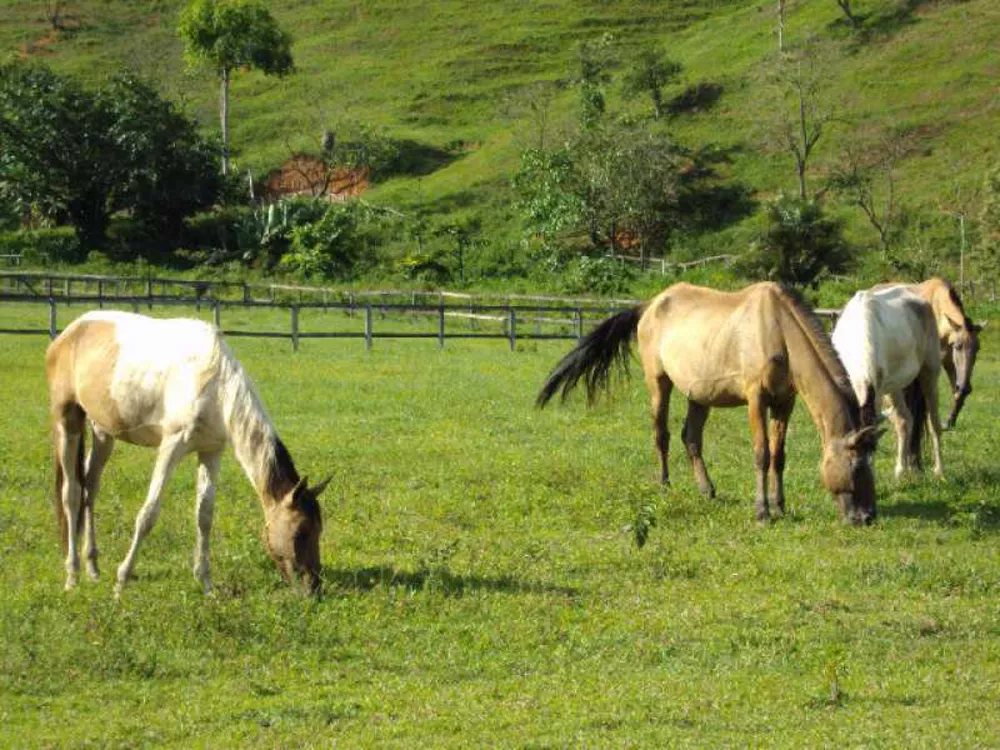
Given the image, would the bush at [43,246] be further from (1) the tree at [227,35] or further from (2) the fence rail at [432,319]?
(2) the fence rail at [432,319]

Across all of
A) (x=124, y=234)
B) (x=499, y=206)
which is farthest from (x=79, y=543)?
(x=499, y=206)

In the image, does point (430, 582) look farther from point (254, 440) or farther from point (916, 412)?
point (916, 412)

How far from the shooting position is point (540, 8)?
85250 mm

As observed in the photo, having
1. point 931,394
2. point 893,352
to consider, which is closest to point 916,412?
point 931,394

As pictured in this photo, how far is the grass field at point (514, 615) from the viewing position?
6910 mm

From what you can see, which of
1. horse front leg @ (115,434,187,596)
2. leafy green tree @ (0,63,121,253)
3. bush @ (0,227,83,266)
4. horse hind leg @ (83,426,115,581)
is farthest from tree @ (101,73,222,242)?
horse front leg @ (115,434,187,596)

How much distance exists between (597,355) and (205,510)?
5.98 meters

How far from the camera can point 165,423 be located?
29.4 feet

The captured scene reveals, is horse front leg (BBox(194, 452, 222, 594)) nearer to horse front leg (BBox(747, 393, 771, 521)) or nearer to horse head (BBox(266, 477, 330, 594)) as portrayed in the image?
horse head (BBox(266, 477, 330, 594))

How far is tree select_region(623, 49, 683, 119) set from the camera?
206 feet

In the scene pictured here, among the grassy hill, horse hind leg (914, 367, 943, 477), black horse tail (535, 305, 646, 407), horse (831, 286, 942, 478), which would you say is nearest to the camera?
horse (831, 286, 942, 478)

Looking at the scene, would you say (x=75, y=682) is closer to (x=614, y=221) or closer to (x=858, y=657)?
(x=858, y=657)

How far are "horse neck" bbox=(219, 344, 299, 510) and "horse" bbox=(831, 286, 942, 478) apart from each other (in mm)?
5335

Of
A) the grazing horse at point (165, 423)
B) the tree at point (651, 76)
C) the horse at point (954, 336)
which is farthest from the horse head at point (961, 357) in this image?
the tree at point (651, 76)
